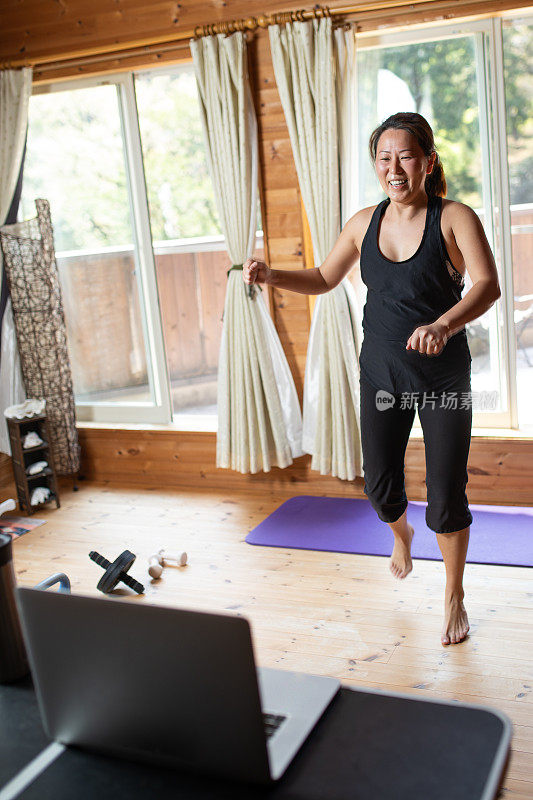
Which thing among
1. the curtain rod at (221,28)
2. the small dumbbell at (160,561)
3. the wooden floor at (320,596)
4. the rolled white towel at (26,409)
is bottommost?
the wooden floor at (320,596)

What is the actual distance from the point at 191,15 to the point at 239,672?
3600mm

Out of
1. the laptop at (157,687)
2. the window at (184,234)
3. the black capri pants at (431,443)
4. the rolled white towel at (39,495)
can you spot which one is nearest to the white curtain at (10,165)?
the rolled white towel at (39,495)

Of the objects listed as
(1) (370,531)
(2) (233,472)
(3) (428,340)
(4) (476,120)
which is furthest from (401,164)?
(2) (233,472)

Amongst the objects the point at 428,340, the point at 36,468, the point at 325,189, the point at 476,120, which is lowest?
the point at 36,468

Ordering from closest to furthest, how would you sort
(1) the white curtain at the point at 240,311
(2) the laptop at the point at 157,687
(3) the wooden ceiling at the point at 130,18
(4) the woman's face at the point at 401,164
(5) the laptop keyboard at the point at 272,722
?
1. (2) the laptop at the point at 157,687
2. (5) the laptop keyboard at the point at 272,722
3. (4) the woman's face at the point at 401,164
4. (3) the wooden ceiling at the point at 130,18
5. (1) the white curtain at the point at 240,311

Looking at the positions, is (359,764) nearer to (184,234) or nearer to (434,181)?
(434,181)

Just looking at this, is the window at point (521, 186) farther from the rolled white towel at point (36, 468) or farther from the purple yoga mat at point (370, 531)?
the rolled white towel at point (36, 468)

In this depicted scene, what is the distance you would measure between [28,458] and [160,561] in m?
1.18

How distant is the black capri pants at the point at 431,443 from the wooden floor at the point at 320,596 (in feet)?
1.32

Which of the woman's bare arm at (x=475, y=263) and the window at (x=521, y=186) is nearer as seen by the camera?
the woman's bare arm at (x=475, y=263)

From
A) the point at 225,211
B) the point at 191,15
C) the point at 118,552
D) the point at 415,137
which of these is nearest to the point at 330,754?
the point at 415,137

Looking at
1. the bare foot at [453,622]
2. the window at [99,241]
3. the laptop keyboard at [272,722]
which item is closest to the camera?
the laptop keyboard at [272,722]

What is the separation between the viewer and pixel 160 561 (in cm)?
324

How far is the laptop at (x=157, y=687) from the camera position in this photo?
31.9 inches
